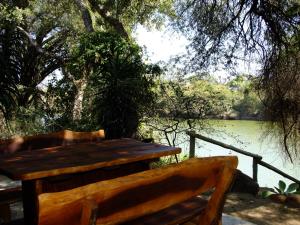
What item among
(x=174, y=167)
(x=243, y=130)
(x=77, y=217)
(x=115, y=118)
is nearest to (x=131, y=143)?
(x=174, y=167)

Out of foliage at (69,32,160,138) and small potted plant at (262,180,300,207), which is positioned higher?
foliage at (69,32,160,138)

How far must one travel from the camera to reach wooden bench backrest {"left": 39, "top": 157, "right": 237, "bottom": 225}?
1.39m

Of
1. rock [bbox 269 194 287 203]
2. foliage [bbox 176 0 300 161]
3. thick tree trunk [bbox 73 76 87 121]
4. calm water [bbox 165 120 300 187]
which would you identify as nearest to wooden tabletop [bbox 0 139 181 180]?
rock [bbox 269 194 287 203]

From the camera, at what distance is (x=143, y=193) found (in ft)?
5.57

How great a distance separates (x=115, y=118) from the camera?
7.17 m

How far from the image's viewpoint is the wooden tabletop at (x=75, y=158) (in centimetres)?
217

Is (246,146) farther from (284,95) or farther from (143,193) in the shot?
(143,193)

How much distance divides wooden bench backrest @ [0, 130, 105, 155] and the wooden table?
43 centimetres

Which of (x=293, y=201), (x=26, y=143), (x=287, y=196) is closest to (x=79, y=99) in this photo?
(x=287, y=196)

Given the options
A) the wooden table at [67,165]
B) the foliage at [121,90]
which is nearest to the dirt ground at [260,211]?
the wooden table at [67,165]

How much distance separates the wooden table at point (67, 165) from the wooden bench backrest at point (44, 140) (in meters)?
0.43

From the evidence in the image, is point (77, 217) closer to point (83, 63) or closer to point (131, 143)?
point (131, 143)

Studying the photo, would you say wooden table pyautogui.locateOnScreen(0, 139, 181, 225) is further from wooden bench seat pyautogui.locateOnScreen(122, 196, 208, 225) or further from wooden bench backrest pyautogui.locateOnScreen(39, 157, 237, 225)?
wooden bench backrest pyautogui.locateOnScreen(39, 157, 237, 225)

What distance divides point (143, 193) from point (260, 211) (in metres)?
3.60
